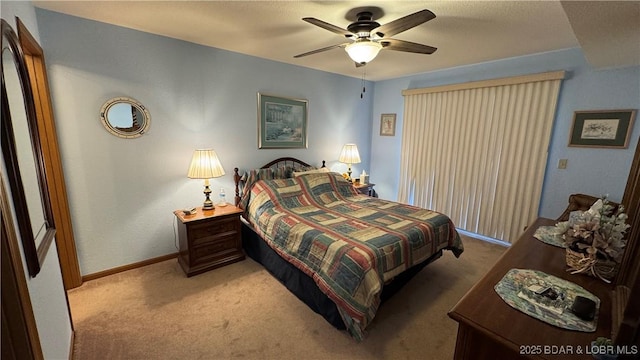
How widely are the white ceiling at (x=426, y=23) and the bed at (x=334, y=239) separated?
61.3 inches

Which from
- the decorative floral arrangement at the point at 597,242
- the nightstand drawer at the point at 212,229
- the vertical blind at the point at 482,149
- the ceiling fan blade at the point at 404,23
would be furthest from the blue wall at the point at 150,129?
the decorative floral arrangement at the point at 597,242

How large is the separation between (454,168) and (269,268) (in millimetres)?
2942

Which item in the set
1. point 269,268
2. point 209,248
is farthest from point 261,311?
point 209,248

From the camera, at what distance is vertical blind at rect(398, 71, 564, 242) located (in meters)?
3.08

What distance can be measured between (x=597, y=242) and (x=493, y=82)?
2666 mm

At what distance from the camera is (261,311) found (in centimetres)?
213

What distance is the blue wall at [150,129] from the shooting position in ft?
7.36

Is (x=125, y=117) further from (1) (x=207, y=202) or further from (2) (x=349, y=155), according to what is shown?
(2) (x=349, y=155)

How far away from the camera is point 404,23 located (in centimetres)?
165

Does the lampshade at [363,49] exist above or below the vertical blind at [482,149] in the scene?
above

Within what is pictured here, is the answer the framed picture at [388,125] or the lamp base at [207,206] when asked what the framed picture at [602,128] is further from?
the lamp base at [207,206]

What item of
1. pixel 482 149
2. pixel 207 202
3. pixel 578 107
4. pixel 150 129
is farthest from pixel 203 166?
pixel 578 107

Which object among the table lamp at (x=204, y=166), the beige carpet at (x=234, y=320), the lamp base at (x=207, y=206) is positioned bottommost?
the beige carpet at (x=234, y=320)

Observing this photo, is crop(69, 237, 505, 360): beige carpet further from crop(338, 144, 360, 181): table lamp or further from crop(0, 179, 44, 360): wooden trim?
crop(338, 144, 360, 181): table lamp
